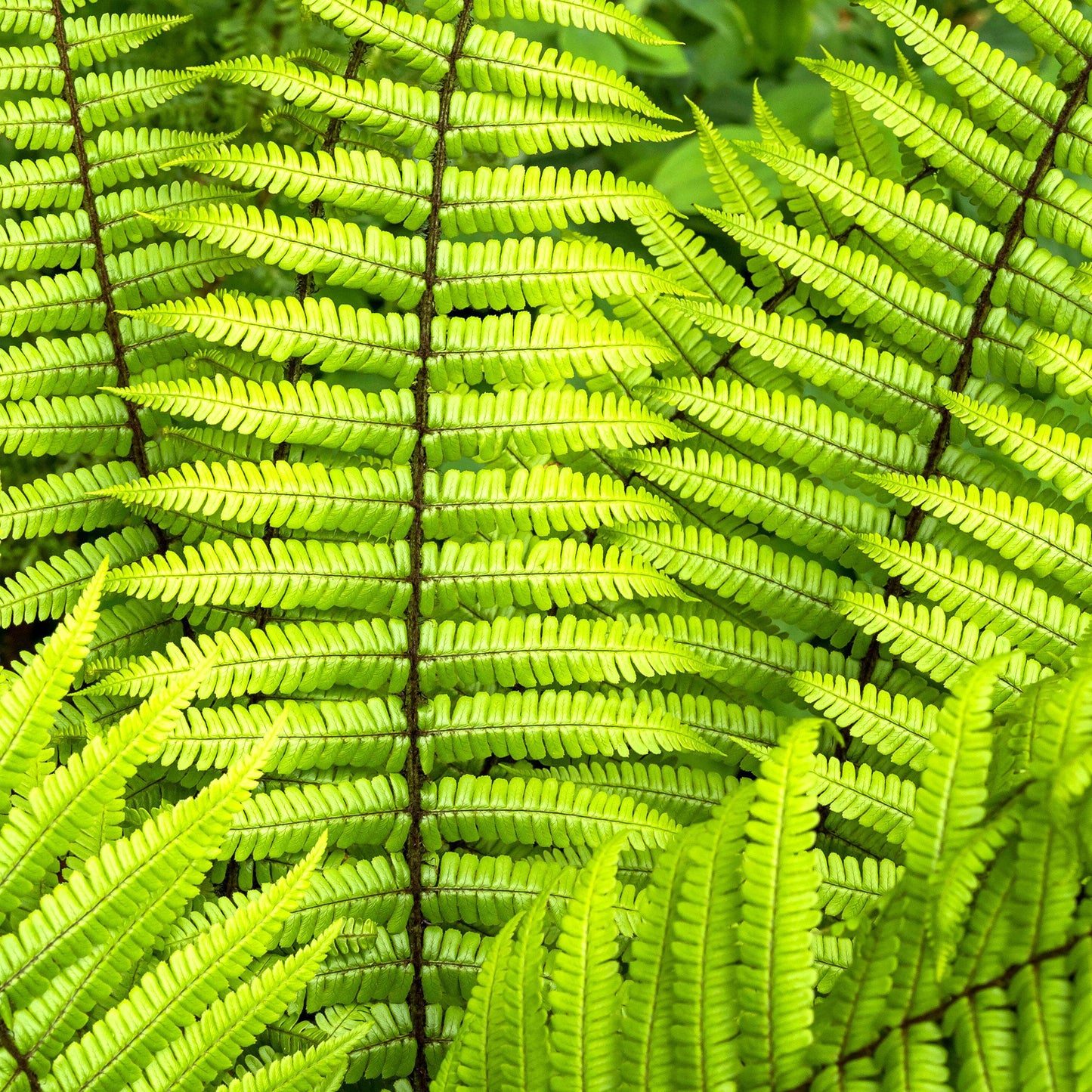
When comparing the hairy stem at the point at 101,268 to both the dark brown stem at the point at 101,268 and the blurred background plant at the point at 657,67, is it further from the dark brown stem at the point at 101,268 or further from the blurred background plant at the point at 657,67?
the blurred background plant at the point at 657,67

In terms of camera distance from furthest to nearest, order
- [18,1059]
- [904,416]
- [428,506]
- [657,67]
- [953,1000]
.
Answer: [657,67] < [904,416] < [428,506] < [18,1059] < [953,1000]

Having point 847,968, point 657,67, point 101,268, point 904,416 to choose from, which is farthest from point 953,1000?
point 657,67

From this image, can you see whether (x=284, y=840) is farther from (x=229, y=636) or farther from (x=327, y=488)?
(x=327, y=488)

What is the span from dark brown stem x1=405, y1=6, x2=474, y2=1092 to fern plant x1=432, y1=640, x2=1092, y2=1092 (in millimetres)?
388

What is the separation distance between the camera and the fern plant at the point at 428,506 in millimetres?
1282

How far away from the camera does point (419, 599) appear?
137 cm

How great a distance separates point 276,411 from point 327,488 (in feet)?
0.39

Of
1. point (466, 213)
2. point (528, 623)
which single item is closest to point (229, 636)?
point (528, 623)

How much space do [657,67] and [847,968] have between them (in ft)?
7.60

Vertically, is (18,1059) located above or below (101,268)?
below

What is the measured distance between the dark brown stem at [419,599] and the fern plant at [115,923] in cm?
37

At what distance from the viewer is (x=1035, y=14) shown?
1.37 meters

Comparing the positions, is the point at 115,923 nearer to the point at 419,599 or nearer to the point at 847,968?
the point at 419,599

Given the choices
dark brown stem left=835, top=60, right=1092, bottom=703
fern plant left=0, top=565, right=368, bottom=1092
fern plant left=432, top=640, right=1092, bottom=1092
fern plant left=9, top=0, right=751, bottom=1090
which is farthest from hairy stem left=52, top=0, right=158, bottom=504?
dark brown stem left=835, top=60, right=1092, bottom=703
